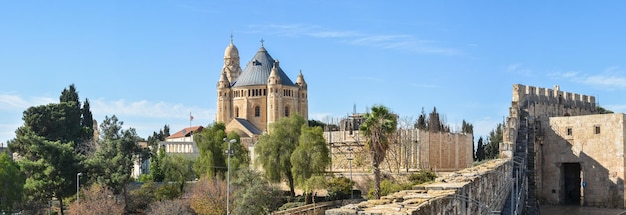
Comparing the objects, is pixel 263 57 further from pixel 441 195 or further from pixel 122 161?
pixel 441 195

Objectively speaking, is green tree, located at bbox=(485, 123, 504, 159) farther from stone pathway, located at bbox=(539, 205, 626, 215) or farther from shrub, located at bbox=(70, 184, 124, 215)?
shrub, located at bbox=(70, 184, 124, 215)

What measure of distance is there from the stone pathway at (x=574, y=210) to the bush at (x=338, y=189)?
9.54m

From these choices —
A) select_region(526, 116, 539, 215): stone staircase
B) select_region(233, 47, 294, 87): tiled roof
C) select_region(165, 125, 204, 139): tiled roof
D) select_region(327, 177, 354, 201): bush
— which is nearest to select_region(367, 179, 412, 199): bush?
select_region(327, 177, 354, 201): bush

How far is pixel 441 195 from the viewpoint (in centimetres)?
761

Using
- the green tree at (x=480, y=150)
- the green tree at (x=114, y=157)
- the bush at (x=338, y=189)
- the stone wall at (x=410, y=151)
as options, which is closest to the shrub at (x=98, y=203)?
the green tree at (x=114, y=157)

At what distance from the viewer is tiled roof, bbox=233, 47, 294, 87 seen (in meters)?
73.8

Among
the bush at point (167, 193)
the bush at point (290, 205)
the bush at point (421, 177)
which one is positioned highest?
the bush at point (421, 177)

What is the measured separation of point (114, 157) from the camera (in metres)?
41.3

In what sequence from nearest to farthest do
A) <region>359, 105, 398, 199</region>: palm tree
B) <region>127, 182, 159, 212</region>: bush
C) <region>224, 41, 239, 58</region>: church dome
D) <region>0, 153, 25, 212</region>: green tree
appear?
1. <region>359, 105, 398, 199</region>: palm tree
2. <region>0, 153, 25, 212</region>: green tree
3. <region>127, 182, 159, 212</region>: bush
4. <region>224, 41, 239, 58</region>: church dome

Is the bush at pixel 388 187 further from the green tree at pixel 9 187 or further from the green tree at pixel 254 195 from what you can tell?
the green tree at pixel 9 187

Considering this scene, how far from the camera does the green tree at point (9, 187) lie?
3641 cm

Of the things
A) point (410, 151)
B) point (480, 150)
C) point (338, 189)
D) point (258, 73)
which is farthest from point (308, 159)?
point (258, 73)

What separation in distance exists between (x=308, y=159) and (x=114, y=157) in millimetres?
11932

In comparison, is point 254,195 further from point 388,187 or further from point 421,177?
point 421,177
